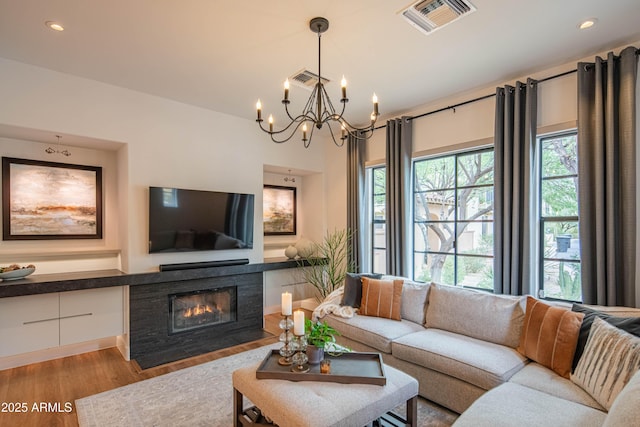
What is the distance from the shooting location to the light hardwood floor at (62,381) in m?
2.47

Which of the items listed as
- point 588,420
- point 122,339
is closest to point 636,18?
point 588,420

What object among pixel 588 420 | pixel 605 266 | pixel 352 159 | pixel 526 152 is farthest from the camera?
pixel 352 159

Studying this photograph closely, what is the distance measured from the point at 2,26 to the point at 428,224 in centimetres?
450

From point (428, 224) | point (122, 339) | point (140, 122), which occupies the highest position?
point (140, 122)

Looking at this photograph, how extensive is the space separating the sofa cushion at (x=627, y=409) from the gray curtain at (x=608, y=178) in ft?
5.72

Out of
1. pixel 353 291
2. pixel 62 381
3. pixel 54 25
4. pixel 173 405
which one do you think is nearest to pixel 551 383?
pixel 353 291

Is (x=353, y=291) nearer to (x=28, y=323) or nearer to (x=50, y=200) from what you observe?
(x=28, y=323)

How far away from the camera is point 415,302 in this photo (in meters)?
3.37

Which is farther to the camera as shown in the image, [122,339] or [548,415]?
[122,339]

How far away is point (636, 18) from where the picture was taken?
2.42 m

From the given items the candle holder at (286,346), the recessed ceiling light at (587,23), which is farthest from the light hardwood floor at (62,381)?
the recessed ceiling light at (587,23)

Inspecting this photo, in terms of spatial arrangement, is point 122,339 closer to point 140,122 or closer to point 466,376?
point 140,122

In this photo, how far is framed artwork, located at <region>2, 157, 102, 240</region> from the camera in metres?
3.42

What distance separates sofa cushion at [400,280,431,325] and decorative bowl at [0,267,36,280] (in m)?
3.71
